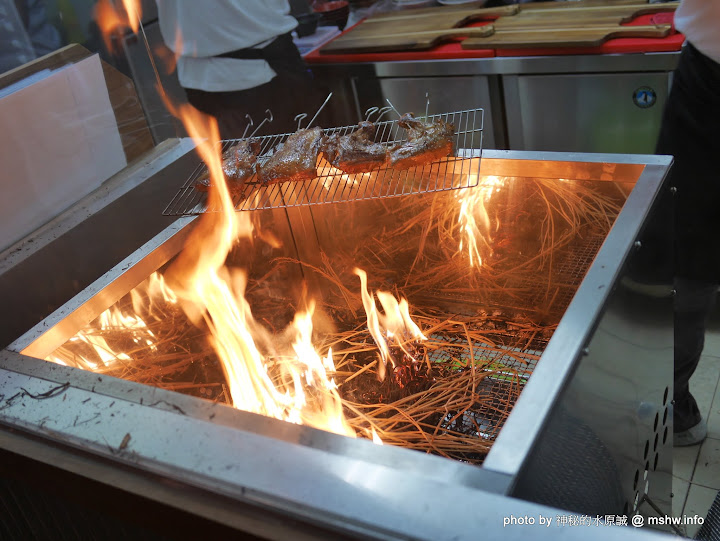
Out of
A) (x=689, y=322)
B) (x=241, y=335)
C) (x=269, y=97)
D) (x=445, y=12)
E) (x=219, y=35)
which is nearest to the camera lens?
(x=241, y=335)

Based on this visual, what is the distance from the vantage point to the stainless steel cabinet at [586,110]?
2.62 meters

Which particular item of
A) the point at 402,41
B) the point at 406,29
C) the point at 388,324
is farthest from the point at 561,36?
the point at 388,324

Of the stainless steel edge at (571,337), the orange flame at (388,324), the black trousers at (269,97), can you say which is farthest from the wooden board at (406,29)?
the stainless steel edge at (571,337)

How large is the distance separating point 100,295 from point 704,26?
1.73 m

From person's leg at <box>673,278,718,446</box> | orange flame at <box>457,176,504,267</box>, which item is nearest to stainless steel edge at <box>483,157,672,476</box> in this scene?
orange flame at <box>457,176,504,267</box>

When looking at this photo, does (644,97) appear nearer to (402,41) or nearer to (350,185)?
(402,41)

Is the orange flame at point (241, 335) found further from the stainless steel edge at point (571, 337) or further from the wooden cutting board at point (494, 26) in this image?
the wooden cutting board at point (494, 26)

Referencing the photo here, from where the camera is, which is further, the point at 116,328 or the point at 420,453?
the point at 116,328

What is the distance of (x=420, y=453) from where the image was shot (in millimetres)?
897

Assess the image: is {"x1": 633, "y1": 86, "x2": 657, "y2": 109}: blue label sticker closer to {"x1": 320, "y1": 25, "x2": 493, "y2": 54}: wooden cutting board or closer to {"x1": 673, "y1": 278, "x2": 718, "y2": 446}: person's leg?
{"x1": 320, "y1": 25, "x2": 493, "y2": 54}: wooden cutting board

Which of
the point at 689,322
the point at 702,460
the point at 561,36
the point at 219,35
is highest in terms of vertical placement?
the point at 219,35

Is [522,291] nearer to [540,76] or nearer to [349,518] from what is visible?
[349,518]

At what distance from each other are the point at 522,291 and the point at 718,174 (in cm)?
73

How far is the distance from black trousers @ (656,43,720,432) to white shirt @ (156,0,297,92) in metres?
1.75
